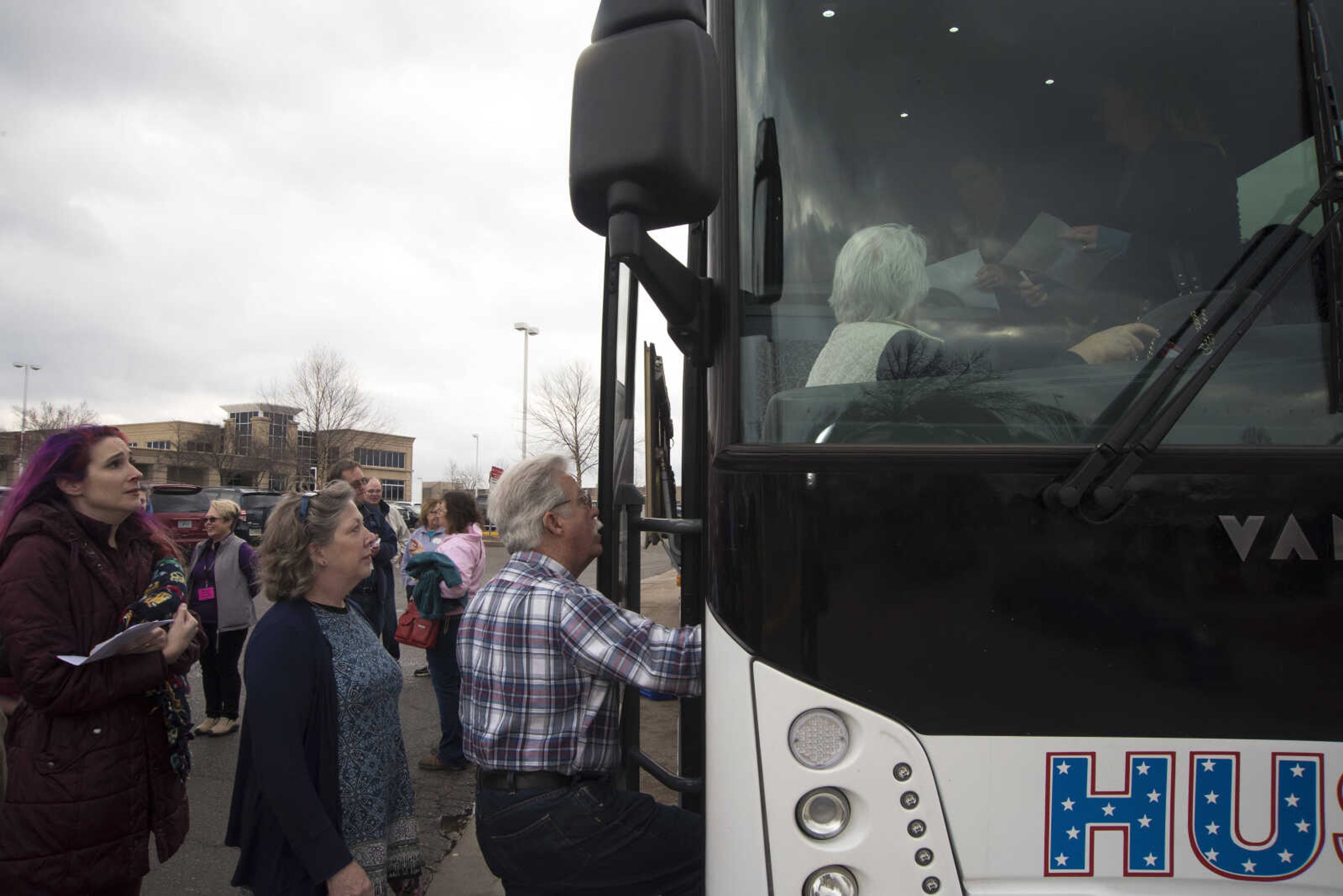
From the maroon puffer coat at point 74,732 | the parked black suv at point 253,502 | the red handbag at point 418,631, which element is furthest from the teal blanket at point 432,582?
the parked black suv at point 253,502

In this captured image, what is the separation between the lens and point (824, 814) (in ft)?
5.04

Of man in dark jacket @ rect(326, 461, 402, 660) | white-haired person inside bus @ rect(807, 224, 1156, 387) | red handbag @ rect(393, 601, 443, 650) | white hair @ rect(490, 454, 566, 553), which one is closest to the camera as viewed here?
white-haired person inside bus @ rect(807, 224, 1156, 387)

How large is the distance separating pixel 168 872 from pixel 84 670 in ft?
6.78

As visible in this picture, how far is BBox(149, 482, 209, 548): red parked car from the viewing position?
715 inches

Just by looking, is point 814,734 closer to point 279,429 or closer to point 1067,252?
point 1067,252

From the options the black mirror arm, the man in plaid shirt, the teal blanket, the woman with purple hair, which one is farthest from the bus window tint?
the teal blanket

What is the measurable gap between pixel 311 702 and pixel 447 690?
3321mm

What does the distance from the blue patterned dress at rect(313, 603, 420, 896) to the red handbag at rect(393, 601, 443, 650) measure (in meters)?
2.79

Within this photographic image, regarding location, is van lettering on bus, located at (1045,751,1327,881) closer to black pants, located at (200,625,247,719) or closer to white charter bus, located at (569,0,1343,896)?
white charter bus, located at (569,0,1343,896)

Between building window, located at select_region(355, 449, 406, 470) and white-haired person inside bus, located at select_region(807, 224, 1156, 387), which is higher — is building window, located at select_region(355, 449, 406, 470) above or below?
above

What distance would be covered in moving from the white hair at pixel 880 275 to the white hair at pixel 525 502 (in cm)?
104

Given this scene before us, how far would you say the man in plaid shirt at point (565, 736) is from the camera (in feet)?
7.03

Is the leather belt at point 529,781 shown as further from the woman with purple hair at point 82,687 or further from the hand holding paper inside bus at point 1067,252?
the hand holding paper inside bus at point 1067,252

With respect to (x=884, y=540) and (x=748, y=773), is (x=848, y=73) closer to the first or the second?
(x=884, y=540)
